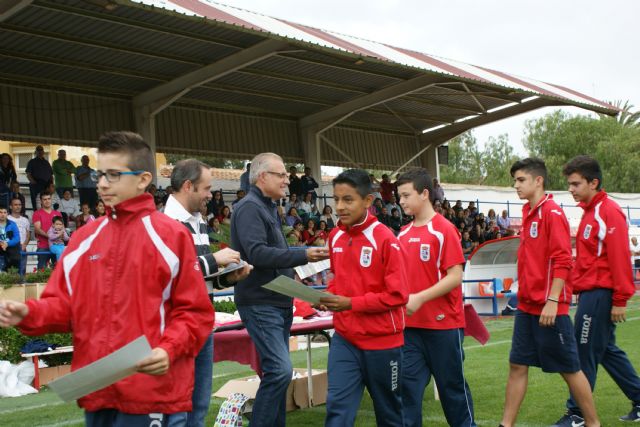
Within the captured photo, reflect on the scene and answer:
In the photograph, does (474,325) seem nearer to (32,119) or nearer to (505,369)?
(505,369)

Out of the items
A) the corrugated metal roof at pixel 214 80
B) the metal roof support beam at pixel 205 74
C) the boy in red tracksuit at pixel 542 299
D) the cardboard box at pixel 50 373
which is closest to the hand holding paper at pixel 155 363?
the boy in red tracksuit at pixel 542 299

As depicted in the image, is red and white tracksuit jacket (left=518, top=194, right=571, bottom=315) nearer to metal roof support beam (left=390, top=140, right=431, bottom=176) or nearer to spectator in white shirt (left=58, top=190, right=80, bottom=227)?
spectator in white shirt (left=58, top=190, right=80, bottom=227)

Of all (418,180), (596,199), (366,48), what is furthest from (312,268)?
(366,48)

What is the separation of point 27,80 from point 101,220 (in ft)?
65.2

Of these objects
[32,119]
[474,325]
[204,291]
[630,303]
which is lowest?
[630,303]

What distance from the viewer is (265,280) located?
5.91 m

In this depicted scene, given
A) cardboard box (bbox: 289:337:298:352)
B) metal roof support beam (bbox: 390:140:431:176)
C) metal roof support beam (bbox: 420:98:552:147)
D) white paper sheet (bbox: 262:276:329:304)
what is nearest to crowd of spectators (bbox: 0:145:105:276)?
cardboard box (bbox: 289:337:298:352)

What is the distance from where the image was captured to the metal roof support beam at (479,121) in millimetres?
28752

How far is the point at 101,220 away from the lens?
3678 millimetres

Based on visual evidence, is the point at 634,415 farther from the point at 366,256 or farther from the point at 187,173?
the point at 187,173

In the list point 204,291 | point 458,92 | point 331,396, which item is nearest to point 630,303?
point 458,92

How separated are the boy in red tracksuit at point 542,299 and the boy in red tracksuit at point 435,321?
0.66 metres

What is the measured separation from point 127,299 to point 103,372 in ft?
1.41

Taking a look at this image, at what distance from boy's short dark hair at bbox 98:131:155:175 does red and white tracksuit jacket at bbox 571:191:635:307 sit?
4.34 metres
